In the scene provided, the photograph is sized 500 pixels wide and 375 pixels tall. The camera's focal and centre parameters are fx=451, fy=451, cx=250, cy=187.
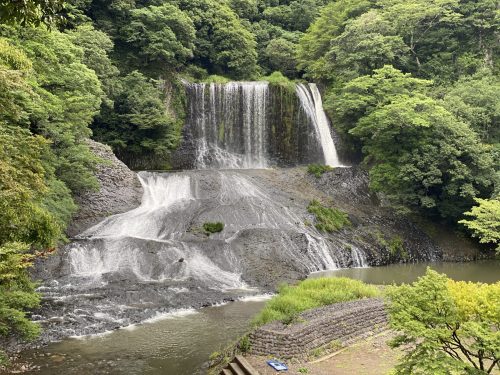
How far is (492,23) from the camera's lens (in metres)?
30.9

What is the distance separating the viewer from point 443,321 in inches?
229

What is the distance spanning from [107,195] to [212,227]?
6039mm

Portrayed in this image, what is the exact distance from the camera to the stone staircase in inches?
347

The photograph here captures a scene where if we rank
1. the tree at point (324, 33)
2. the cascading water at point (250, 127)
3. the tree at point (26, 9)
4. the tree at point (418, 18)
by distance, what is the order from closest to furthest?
the tree at point (26, 9), the tree at point (418, 18), the cascading water at point (250, 127), the tree at point (324, 33)

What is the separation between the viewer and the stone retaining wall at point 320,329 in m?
9.82

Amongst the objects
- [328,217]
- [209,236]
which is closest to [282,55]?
[328,217]

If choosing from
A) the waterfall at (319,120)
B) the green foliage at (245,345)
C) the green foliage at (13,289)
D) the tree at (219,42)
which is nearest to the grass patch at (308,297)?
the green foliage at (245,345)

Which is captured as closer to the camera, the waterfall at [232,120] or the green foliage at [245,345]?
the green foliage at [245,345]

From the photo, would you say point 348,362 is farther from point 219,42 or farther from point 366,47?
point 219,42

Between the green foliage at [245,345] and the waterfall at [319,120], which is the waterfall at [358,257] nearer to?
the waterfall at [319,120]

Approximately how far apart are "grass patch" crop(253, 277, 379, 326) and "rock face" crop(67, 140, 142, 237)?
11356 millimetres

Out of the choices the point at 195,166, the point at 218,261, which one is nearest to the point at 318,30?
the point at 195,166

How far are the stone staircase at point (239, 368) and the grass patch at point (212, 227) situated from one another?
11481 millimetres

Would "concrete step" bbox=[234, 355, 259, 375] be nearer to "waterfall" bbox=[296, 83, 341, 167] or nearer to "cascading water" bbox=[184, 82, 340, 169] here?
"cascading water" bbox=[184, 82, 340, 169]
